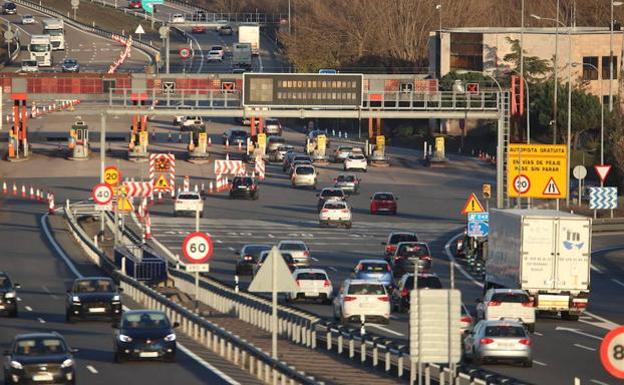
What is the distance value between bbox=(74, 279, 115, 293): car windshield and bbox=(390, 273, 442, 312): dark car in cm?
860

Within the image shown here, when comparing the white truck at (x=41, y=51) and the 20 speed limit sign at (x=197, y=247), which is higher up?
the white truck at (x=41, y=51)

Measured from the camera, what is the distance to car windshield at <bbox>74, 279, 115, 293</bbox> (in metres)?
47.2

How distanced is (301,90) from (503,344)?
130ft

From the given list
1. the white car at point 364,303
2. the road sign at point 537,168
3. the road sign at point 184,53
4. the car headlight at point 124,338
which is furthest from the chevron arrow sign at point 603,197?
the road sign at point 184,53

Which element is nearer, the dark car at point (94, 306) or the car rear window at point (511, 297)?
the car rear window at point (511, 297)

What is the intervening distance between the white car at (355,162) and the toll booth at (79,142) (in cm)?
1604

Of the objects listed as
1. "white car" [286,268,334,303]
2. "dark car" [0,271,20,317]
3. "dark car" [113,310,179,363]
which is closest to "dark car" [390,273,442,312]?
"white car" [286,268,334,303]

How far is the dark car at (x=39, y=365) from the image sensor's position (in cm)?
3309

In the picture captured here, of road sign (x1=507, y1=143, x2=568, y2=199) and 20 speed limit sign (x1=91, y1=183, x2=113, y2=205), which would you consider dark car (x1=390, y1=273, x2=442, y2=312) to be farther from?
20 speed limit sign (x1=91, y1=183, x2=113, y2=205)

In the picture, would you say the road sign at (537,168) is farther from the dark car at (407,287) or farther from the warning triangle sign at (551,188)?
the dark car at (407,287)

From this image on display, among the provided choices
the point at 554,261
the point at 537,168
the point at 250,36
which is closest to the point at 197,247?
the point at 554,261

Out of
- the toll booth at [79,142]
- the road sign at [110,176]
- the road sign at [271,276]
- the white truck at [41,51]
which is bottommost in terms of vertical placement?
the road sign at [271,276]

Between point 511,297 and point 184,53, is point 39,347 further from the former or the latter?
point 184,53

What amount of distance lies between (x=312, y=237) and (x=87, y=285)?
3016 cm
